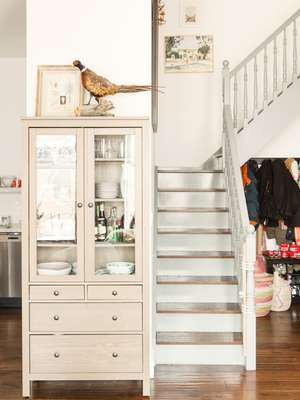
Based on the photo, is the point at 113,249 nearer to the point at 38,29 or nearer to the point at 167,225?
the point at 38,29

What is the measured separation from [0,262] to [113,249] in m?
3.16

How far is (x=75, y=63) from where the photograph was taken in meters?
3.61

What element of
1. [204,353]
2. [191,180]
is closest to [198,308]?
[204,353]

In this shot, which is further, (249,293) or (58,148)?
(249,293)

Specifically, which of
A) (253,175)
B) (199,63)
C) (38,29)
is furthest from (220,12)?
(38,29)

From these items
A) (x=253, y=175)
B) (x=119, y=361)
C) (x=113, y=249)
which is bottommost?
(x=119, y=361)

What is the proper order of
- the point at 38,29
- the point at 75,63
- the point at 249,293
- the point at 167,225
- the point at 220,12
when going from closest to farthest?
the point at 75,63 < the point at 38,29 < the point at 249,293 < the point at 167,225 < the point at 220,12

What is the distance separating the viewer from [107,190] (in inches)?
145

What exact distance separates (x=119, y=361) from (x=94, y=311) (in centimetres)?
38

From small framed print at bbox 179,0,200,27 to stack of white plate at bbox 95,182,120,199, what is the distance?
4113 millimetres

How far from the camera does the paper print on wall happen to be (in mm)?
7023

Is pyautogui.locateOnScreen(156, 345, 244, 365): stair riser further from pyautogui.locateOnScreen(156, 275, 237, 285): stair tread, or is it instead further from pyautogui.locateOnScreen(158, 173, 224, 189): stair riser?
pyautogui.locateOnScreen(158, 173, 224, 189): stair riser

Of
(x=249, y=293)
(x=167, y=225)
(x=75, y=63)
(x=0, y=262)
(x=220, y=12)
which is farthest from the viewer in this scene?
(x=220, y=12)

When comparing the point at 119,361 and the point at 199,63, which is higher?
the point at 199,63
